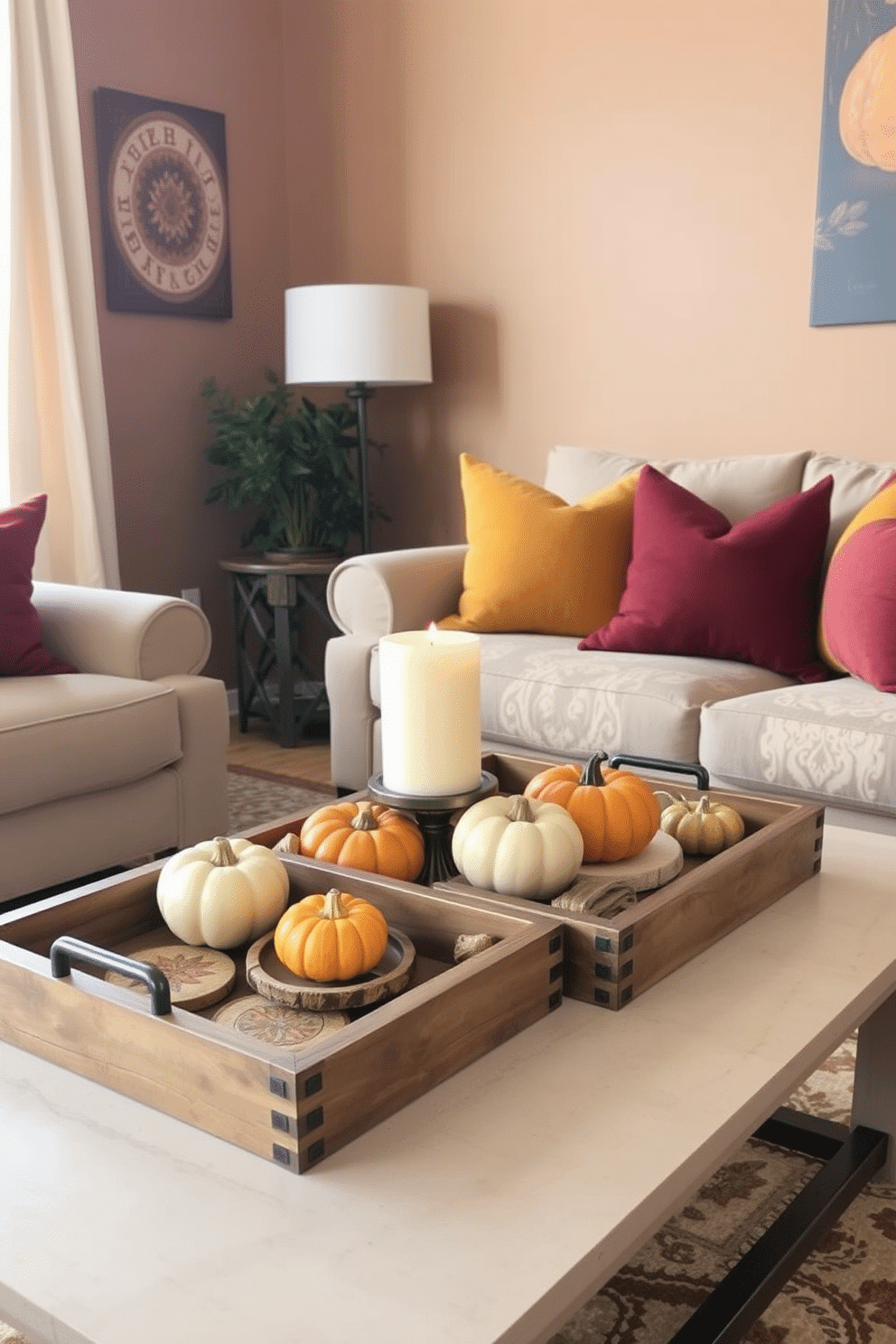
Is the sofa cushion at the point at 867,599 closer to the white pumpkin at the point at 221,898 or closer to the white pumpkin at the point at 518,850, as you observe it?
the white pumpkin at the point at 518,850

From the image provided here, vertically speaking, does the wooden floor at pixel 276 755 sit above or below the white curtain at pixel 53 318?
below

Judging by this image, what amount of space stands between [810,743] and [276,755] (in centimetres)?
202

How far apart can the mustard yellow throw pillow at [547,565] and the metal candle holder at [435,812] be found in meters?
1.68

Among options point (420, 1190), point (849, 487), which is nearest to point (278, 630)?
point (849, 487)

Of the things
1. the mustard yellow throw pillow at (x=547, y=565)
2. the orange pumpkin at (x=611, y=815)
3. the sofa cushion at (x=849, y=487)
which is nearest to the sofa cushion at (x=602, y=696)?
the mustard yellow throw pillow at (x=547, y=565)

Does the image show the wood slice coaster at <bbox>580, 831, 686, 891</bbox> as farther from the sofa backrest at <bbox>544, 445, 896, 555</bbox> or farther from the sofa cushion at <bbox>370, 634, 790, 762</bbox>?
the sofa backrest at <bbox>544, 445, 896, 555</bbox>

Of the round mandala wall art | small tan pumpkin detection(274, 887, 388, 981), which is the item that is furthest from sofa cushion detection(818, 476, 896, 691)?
the round mandala wall art

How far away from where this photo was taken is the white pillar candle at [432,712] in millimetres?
1301

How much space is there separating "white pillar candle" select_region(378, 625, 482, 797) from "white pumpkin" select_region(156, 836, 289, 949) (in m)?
0.19

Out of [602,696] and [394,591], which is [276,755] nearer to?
[394,591]

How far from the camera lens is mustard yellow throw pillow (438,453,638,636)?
3033 mm

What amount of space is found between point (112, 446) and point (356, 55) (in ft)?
5.21

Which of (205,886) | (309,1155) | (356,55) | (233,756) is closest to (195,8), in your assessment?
(356,55)

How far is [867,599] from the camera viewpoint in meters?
2.46
